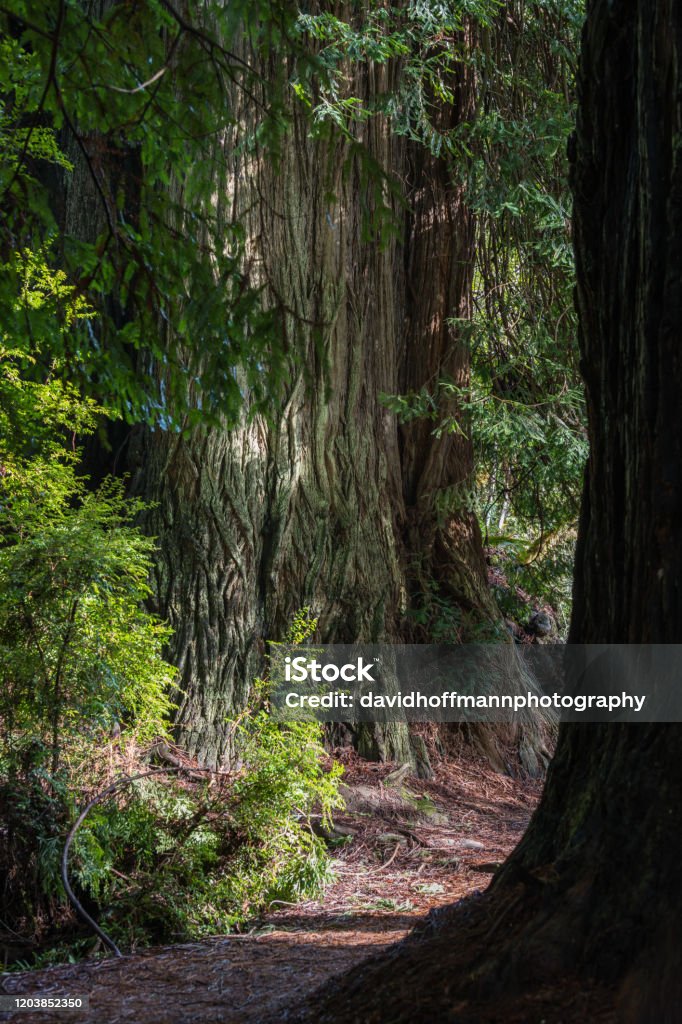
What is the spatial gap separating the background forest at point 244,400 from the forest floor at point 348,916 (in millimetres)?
273

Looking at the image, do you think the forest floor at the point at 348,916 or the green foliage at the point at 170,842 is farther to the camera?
the green foliage at the point at 170,842

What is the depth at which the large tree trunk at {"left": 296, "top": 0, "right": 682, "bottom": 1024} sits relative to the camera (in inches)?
92.5

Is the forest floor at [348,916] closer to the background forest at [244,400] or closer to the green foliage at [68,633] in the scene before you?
the background forest at [244,400]

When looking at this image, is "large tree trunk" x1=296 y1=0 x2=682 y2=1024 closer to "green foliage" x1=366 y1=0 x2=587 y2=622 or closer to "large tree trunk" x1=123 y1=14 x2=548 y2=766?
"large tree trunk" x1=123 y1=14 x2=548 y2=766

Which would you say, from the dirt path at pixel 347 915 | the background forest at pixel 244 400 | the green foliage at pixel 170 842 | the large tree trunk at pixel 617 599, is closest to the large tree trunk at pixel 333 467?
the background forest at pixel 244 400

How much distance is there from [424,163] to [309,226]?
1955 mm

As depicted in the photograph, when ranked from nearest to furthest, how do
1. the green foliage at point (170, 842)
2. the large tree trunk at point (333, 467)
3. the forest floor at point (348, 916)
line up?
the forest floor at point (348, 916)
the green foliage at point (170, 842)
the large tree trunk at point (333, 467)

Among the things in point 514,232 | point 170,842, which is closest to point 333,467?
point 514,232

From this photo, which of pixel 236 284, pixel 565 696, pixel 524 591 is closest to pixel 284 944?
pixel 565 696

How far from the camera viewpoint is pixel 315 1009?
2865 mm

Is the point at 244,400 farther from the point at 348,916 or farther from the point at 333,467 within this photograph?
the point at 348,916

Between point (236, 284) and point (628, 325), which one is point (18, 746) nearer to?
point (236, 284)

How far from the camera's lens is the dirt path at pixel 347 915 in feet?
11.1

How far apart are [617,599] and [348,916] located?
108 inches
